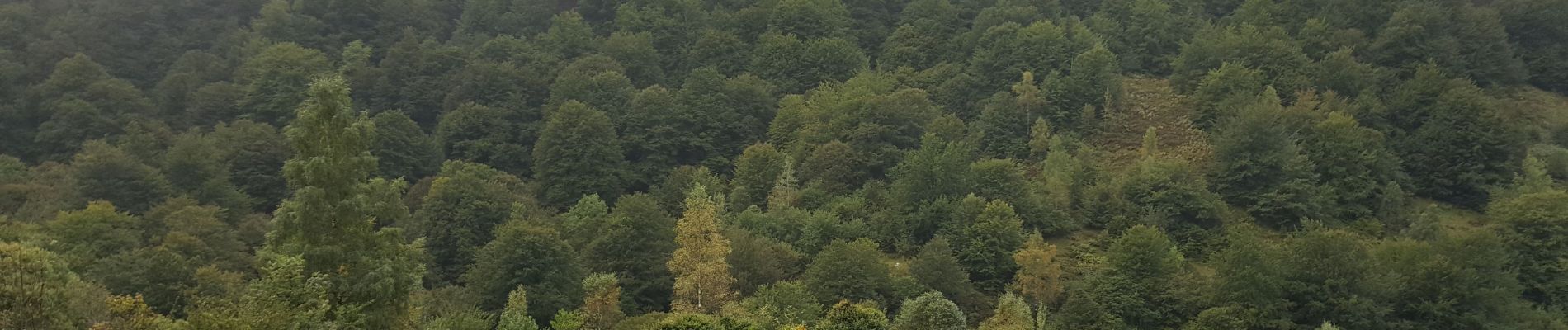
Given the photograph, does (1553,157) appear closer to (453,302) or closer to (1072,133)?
(1072,133)

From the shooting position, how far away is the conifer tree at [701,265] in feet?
168

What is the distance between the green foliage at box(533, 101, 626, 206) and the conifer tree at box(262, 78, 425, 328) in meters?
45.2

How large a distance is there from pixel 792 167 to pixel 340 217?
144 ft

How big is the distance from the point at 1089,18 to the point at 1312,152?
110 feet

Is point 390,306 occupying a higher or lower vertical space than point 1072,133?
higher

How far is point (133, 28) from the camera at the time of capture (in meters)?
99.4

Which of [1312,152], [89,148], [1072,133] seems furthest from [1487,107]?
[89,148]

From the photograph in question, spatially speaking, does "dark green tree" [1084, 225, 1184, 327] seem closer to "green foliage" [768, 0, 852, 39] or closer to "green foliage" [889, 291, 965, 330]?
"green foliage" [889, 291, 965, 330]

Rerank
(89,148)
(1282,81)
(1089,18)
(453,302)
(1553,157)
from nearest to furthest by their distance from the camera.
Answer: (453,302) → (1553,157) → (89,148) → (1282,81) → (1089,18)

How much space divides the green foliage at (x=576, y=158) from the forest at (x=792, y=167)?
31 cm

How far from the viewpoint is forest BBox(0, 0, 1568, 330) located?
145 ft

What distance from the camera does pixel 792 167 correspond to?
7344 centimetres

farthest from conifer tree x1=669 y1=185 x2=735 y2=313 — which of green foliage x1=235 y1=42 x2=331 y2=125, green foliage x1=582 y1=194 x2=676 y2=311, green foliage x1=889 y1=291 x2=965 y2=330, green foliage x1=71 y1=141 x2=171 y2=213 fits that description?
green foliage x1=235 y1=42 x2=331 y2=125

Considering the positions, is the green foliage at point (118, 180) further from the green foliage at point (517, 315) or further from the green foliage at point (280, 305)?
the green foliage at point (280, 305)
